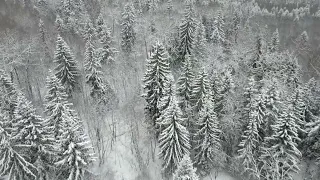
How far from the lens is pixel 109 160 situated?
3800 centimetres

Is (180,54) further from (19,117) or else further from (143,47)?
(19,117)

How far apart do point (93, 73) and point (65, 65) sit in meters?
3.70

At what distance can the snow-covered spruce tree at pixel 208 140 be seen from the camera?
3028 centimetres

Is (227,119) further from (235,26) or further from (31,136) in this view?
(235,26)

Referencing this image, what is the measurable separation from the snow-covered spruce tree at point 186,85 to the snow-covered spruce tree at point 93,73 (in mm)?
12012

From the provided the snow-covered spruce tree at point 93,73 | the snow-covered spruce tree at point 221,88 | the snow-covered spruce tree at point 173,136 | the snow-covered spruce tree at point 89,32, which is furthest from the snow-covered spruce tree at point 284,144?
the snow-covered spruce tree at point 89,32

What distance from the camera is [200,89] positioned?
Answer: 32156 millimetres

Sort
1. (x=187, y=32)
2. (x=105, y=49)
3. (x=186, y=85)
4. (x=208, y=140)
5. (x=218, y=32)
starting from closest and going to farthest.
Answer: (x=208, y=140) < (x=186, y=85) < (x=187, y=32) < (x=105, y=49) < (x=218, y=32)

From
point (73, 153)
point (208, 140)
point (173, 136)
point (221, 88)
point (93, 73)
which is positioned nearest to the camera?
point (73, 153)

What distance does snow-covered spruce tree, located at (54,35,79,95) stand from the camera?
37.4 meters

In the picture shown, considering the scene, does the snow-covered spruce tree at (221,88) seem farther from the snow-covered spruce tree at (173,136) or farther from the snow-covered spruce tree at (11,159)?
the snow-covered spruce tree at (11,159)

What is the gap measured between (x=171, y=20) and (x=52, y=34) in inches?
986

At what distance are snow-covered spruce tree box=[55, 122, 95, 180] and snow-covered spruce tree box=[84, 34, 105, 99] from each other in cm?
1504

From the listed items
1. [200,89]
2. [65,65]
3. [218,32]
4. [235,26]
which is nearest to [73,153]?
[200,89]
